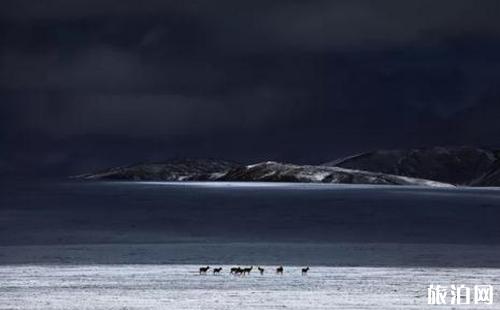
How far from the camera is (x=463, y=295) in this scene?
3741 cm

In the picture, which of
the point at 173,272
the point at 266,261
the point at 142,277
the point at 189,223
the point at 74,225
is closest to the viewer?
the point at 142,277

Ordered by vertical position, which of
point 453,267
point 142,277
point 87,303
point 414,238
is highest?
point 414,238

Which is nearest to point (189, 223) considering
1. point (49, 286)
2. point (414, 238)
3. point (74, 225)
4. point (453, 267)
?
point (74, 225)

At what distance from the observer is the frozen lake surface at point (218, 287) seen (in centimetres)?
3450

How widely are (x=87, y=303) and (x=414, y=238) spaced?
69.8 m

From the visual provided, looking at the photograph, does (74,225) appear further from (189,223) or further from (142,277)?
(142,277)

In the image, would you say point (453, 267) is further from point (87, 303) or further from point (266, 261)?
point (87, 303)

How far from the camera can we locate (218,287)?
136 ft

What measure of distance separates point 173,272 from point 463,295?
18.2 meters

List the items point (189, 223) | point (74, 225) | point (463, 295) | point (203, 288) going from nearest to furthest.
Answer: point (463, 295) < point (203, 288) < point (74, 225) < point (189, 223)

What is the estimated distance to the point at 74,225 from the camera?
121438mm

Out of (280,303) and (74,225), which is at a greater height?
(74,225)

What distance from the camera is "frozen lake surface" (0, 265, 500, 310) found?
34500 mm

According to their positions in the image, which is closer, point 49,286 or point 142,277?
point 49,286
